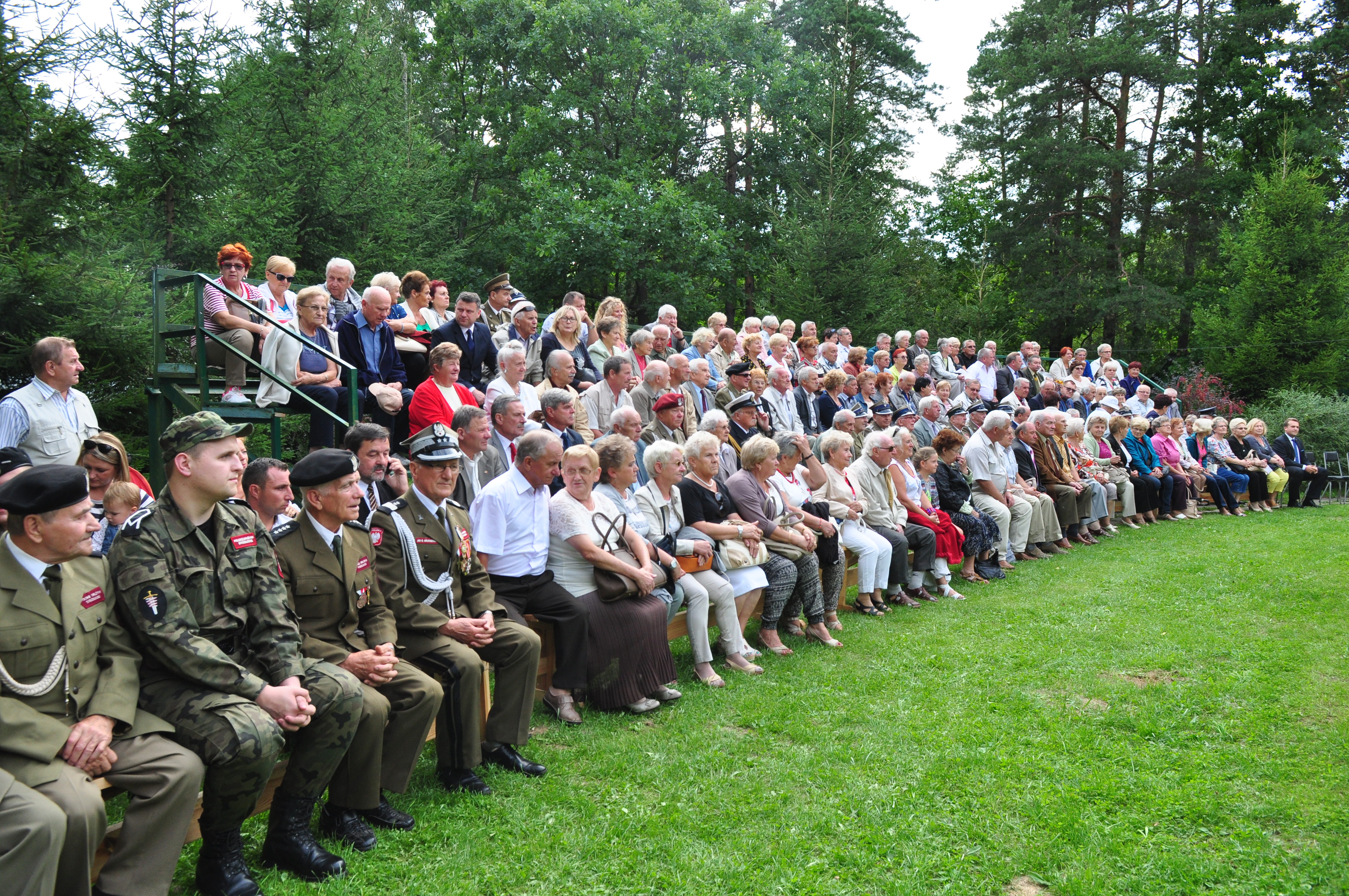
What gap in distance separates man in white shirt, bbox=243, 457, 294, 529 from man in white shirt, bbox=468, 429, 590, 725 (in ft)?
4.30

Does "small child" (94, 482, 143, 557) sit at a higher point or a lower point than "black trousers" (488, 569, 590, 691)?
higher

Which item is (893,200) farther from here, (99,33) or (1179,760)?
(1179,760)

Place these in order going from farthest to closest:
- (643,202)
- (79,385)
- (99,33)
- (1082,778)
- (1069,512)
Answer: (643,202)
(1069,512)
(99,33)
(79,385)
(1082,778)

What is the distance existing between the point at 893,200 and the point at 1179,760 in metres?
22.7

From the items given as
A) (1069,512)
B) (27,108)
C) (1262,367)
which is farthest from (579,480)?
(1262,367)

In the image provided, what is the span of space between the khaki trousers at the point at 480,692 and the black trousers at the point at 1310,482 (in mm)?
14316

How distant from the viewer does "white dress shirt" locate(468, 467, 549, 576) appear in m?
5.01

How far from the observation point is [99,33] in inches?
357

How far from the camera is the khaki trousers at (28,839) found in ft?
8.18

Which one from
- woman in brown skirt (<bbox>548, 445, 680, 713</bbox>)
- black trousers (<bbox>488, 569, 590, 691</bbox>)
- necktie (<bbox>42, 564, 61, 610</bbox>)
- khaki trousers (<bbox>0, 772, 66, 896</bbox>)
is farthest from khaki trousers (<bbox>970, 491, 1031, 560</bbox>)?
khaki trousers (<bbox>0, 772, 66, 896</bbox>)

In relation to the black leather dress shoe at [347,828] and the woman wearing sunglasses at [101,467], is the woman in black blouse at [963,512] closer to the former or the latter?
the black leather dress shoe at [347,828]

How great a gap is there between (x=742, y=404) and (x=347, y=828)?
17.3ft

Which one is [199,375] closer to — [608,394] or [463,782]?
[608,394]

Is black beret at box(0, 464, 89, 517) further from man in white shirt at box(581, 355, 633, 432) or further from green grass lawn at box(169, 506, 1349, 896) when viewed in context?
man in white shirt at box(581, 355, 633, 432)
